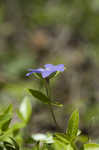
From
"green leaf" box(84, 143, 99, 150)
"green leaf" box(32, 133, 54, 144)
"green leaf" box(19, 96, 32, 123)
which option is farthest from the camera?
"green leaf" box(19, 96, 32, 123)

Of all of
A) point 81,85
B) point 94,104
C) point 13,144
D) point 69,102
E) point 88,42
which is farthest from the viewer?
point 88,42

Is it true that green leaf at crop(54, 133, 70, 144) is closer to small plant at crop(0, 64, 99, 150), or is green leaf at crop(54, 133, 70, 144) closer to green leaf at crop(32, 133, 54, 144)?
small plant at crop(0, 64, 99, 150)

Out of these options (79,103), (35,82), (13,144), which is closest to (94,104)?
(79,103)

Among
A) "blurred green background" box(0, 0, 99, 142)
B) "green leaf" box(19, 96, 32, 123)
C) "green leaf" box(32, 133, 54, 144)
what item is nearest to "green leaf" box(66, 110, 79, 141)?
"green leaf" box(32, 133, 54, 144)

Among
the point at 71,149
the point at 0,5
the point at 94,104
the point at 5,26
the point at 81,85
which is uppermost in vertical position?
the point at 0,5

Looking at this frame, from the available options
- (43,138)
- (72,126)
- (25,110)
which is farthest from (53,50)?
(72,126)

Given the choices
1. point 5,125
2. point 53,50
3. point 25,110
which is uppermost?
point 53,50

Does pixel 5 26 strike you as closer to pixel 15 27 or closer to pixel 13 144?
pixel 15 27

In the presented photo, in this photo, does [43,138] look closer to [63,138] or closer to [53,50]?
[63,138]

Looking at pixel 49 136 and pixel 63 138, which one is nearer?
pixel 63 138
